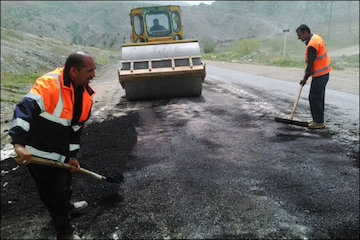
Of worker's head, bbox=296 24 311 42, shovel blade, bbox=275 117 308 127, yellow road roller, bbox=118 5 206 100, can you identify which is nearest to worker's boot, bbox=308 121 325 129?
shovel blade, bbox=275 117 308 127

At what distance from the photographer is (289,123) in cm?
526

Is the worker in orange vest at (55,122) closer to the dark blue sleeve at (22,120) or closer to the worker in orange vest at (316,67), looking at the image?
the dark blue sleeve at (22,120)

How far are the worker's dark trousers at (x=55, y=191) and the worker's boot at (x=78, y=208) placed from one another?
0.33m

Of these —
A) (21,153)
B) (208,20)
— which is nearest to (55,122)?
(21,153)

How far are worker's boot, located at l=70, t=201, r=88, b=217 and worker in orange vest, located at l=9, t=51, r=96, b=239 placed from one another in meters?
0.33

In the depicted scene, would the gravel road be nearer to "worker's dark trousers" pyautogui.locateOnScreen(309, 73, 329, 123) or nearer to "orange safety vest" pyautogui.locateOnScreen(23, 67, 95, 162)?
"worker's dark trousers" pyautogui.locateOnScreen(309, 73, 329, 123)

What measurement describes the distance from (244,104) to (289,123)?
1766 mm

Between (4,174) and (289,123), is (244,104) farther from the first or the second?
(4,174)

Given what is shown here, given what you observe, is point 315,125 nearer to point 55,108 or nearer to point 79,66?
point 79,66

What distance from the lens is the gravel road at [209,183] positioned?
98.3 inches

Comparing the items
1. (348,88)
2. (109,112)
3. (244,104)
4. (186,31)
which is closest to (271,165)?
(244,104)

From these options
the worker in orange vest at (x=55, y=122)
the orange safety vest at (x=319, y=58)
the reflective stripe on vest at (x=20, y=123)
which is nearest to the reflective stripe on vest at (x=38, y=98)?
the worker in orange vest at (x=55, y=122)

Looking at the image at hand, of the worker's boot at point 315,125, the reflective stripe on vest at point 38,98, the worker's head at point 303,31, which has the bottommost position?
the worker's boot at point 315,125

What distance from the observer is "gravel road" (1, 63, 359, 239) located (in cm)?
250
